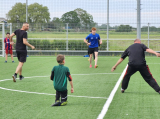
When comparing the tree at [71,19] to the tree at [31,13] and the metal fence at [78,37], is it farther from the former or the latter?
the tree at [31,13]

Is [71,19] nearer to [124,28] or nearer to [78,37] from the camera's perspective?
[78,37]

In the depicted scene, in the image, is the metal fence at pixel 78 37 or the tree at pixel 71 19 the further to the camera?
the tree at pixel 71 19

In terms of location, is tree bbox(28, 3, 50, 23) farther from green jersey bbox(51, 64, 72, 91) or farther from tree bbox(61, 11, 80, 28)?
green jersey bbox(51, 64, 72, 91)

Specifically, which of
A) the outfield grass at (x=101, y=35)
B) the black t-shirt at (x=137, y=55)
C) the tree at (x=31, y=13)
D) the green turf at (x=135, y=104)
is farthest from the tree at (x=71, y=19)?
the black t-shirt at (x=137, y=55)

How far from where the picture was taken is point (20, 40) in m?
11.1

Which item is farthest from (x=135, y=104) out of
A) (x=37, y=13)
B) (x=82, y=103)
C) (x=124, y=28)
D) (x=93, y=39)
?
(x=37, y=13)

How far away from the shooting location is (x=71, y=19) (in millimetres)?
25344

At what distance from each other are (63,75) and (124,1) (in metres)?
18.8

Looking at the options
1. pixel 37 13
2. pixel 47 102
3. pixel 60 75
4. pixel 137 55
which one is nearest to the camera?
pixel 60 75

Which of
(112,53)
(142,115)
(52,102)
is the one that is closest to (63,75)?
(52,102)

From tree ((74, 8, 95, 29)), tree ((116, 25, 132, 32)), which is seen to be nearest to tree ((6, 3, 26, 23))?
tree ((74, 8, 95, 29))

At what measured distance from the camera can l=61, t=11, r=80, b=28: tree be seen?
25125mm

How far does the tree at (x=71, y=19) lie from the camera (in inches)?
989

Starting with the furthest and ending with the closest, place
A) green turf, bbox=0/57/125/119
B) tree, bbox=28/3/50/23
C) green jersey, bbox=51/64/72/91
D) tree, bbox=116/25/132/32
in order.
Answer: tree, bbox=28/3/50/23
tree, bbox=116/25/132/32
green jersey, bbox=51/64/72/91
green turf, bbox=0/57/125/119
